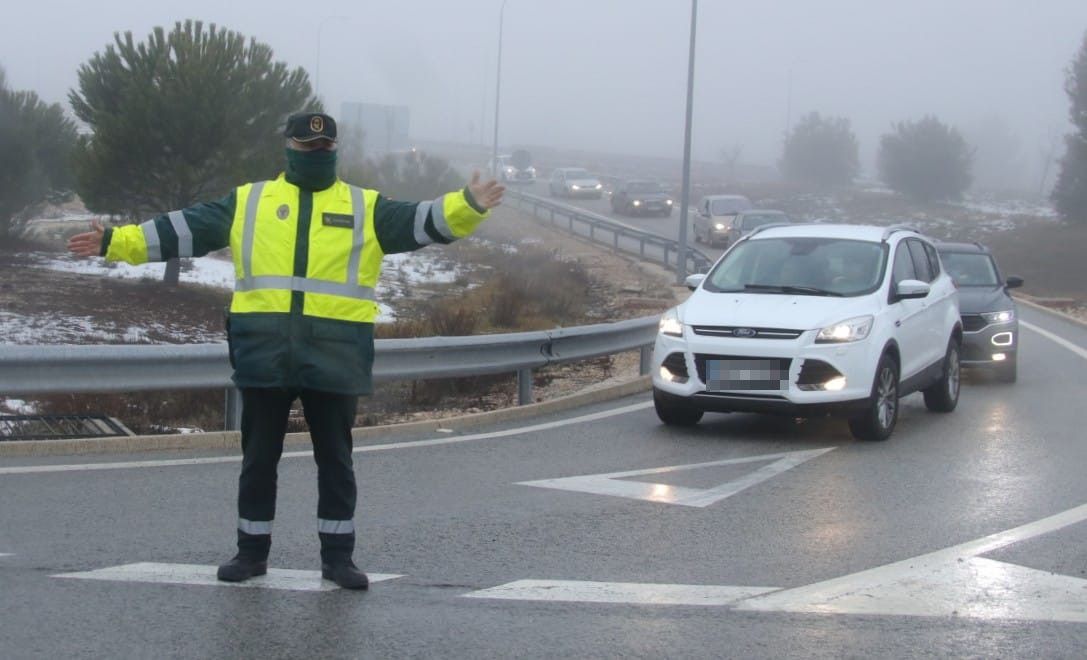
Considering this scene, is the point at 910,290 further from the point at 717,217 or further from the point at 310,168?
the point at 717,217

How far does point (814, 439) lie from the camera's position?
10.4 m

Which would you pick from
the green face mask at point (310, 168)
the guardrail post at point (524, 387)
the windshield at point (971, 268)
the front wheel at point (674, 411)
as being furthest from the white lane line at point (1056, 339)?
the green face mask at point (310, 168)

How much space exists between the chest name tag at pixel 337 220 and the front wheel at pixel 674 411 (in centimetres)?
527

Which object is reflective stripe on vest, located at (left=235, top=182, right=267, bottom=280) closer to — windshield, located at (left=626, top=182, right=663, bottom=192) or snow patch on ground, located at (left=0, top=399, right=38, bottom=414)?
snow patch on ground, located at (left=0, top=399, right=38, bottom=414)

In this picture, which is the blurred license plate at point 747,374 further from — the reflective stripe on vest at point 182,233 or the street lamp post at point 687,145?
the street lamp post at point 687,145

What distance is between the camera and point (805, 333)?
9.97 m

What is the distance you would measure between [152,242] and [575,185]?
60.9 meters

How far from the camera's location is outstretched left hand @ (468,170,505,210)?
5.32 meters

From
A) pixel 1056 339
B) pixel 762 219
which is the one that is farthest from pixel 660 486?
pixel 762 219

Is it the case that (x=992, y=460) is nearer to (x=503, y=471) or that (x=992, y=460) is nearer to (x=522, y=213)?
(x=503, y=471)

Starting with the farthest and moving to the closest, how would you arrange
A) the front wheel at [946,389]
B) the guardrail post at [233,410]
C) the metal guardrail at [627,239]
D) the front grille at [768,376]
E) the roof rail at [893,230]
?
the metal guardrail at [627,239] < the front wheel at [946,389] < the roof rail at [893,230] < the front grille at [768,376] < the guardrail post at [233,410]

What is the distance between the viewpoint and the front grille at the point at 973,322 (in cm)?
1485

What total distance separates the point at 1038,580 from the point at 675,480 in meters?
2.80

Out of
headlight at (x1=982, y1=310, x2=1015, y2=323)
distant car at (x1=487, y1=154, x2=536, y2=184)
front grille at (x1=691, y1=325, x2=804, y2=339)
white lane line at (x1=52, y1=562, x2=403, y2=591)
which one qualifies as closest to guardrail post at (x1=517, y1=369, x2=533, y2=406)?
front grille at (x1=691, y1=325, x2=804, y2=339)
